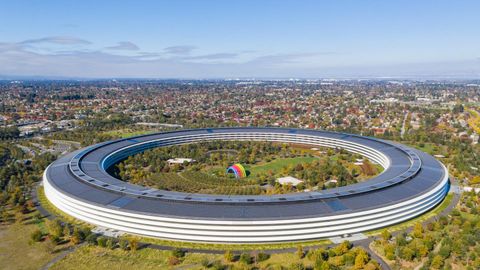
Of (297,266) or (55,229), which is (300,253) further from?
(55,229)

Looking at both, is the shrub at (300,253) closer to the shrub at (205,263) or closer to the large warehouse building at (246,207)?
the large warehouse building at (246,207)

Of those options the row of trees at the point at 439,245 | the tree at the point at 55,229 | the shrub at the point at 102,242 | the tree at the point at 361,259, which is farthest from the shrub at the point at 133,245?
the row of trees at the point at 439,245

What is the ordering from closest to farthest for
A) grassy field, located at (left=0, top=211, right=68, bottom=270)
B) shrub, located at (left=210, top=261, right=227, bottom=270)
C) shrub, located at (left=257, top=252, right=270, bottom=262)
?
1. shrub, located at (left=210, top=261, right=227, bottom=270)
2. shrub, located at (left=257, top=252, right=270, bottom=262)
3. grassy field, located at (left=0, top=211, right=68, bottom=270)

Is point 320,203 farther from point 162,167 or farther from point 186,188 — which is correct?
point 162,167

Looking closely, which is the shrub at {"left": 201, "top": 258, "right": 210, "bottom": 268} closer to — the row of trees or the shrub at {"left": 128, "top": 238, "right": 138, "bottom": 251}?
the shrub at {"left": 128, "top": 238, "right": 138, "bottom": 251}

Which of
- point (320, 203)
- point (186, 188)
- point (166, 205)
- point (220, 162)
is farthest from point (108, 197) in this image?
point (220, 162)

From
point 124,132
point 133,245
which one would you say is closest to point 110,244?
point 133,245

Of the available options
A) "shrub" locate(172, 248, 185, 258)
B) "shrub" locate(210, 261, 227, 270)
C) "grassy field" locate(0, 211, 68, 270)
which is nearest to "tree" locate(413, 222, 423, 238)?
"shrub" locate(210, 261, 227, 270)
